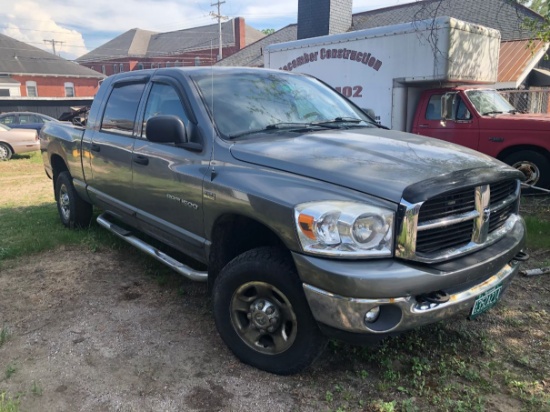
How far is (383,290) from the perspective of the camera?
236 cm

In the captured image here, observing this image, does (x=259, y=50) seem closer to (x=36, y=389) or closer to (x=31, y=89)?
(x=31, y=89)

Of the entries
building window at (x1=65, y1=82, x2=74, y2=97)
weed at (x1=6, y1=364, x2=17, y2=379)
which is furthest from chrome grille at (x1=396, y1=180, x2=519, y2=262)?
building window at (x1=65, y1=82, x2=74, y2=97)

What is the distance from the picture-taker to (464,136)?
8148 millimetres

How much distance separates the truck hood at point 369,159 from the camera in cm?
256

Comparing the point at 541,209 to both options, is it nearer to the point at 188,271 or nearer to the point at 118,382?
the point at 188,271

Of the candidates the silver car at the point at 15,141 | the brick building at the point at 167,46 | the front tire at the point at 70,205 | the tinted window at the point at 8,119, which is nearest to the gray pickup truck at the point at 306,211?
the front tire at the point at 70,205

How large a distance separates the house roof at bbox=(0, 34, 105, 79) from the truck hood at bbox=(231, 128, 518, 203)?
145 feet

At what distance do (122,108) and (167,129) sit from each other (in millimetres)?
1601

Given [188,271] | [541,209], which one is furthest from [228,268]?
[541,209]

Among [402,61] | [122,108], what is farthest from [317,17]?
[122,108]

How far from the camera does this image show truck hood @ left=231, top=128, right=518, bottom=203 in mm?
2561

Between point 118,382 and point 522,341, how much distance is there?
2810 mm

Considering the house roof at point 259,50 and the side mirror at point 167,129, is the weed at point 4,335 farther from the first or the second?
the house roof at point 259,50

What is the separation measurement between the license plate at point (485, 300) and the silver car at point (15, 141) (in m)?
15.5
